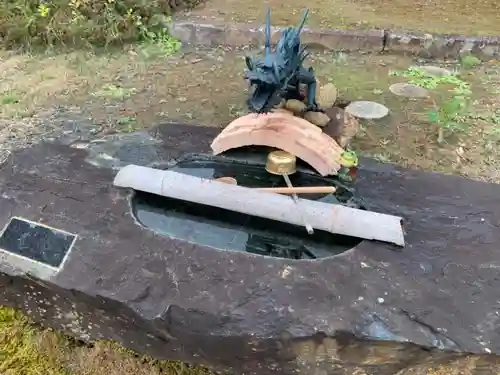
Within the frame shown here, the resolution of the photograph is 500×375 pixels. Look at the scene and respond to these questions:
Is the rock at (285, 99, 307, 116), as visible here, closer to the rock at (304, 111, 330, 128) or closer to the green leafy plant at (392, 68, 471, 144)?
the rock at (304, 111, 330, 128)

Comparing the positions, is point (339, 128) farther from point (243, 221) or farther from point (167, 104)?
point (167, 104)

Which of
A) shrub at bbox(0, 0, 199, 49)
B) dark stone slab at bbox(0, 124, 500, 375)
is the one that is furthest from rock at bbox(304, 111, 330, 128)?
shrub at bbox(0, 0, 199, 49)

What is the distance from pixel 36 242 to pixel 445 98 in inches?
150

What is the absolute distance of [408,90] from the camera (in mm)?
5031

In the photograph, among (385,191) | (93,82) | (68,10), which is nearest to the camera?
(385,191)

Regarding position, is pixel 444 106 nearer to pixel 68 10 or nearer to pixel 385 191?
pixel 385 191

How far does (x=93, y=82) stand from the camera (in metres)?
5.23

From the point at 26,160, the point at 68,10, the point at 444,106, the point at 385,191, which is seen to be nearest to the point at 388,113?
the point at 444,106

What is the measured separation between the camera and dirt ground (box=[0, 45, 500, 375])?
2.82m

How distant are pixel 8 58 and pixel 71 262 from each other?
430cm

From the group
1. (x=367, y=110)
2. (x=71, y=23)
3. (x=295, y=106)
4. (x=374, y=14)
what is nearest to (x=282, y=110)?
(x=295, y=106)

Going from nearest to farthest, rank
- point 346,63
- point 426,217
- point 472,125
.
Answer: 1. point 426,217
2. point 472,125
3. point 346,63

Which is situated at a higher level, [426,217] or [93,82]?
[426,217]

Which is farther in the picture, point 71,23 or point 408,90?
point 71,23
